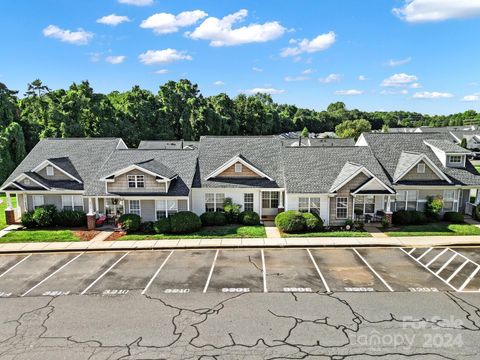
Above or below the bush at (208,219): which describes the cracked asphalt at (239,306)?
below

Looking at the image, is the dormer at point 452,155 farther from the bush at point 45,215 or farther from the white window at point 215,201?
the bush at point 45,215

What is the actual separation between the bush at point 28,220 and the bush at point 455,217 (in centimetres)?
3131

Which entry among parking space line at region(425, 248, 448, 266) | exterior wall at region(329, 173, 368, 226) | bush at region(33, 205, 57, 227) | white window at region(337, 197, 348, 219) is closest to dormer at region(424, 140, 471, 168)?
exterior wall at region(329, 173, 368, 226)

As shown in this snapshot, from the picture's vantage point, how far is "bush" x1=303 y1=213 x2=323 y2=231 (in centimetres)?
2591

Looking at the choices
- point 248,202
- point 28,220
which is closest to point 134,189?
point 28,220

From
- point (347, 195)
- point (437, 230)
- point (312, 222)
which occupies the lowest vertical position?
point (437, 230)

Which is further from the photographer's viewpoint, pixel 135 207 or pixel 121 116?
pixel 121 116

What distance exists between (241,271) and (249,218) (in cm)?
885

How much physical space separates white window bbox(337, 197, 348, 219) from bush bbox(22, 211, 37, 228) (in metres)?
22.7

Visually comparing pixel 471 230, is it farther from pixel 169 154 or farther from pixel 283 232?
pixel 169 154

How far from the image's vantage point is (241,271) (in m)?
19.0

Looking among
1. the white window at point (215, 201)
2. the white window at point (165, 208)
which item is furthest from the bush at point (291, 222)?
the white window at point (165, 208)

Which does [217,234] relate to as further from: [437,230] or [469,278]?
[437,230]

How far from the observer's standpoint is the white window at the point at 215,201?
29.2 meters
